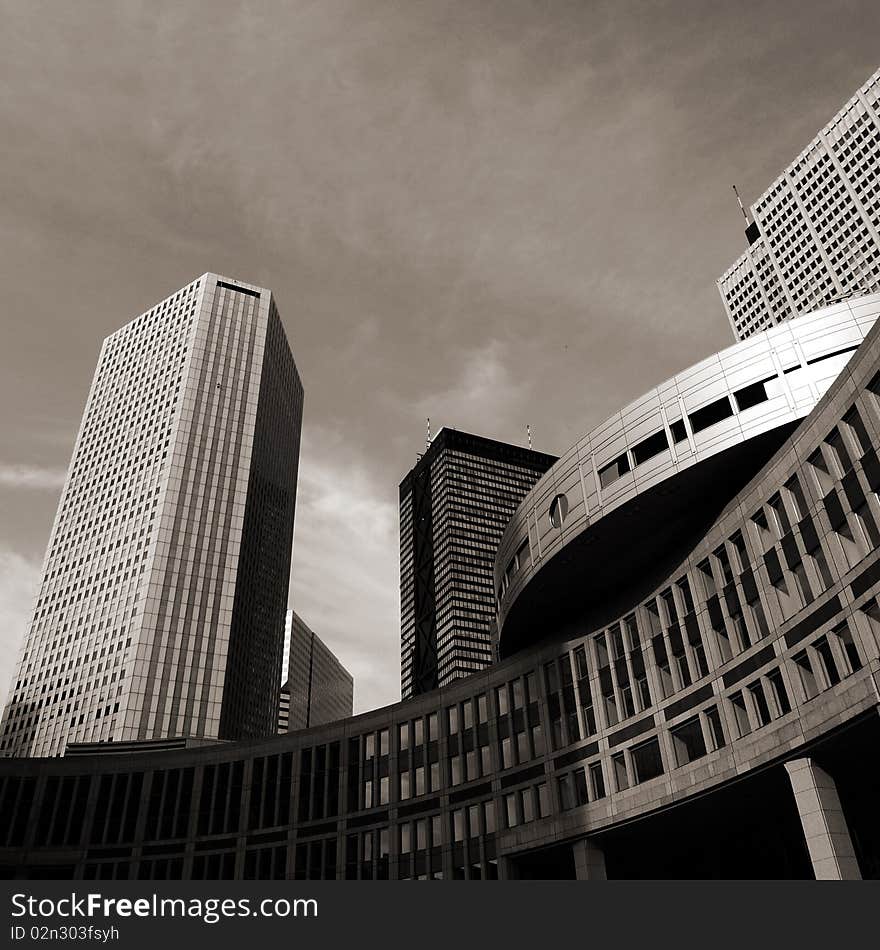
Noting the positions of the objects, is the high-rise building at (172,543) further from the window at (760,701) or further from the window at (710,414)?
the window at (710,414)

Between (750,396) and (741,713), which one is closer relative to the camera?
(741,713)

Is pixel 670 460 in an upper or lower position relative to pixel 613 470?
lower

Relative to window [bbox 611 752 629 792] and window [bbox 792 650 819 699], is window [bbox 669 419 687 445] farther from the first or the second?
window [bbox 611 752 629 792]

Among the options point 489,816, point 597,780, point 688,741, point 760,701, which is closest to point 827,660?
point 760,701

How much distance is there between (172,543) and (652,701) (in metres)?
110

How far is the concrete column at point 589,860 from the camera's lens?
4853 cm

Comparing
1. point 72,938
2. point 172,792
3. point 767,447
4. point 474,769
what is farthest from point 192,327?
point 72,938

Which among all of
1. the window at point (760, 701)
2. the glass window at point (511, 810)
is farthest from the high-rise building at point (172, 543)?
the window at point (760, 701)

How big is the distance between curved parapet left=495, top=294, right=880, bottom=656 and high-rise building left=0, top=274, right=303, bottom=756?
9336 cm

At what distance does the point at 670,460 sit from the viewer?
144ft

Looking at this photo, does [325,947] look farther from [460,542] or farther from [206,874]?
[460,542]

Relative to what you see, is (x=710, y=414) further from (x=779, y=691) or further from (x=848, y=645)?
(x=779, y=691)

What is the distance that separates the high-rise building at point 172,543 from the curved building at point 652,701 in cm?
5921

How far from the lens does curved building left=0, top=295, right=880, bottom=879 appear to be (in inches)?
1416
